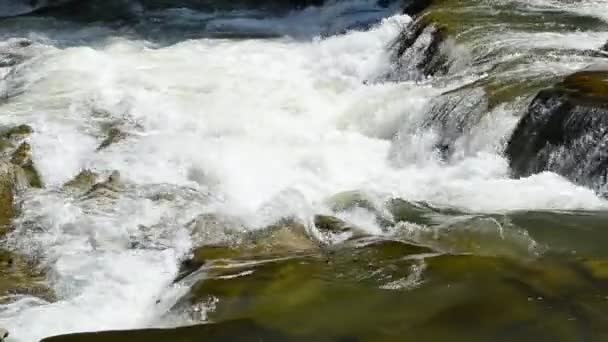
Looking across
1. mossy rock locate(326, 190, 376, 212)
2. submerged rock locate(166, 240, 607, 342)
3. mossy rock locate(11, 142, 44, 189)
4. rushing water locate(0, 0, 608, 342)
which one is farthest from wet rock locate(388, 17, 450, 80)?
submerged rock locate(166, 240, 607, 342)

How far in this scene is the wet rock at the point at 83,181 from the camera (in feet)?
25.2

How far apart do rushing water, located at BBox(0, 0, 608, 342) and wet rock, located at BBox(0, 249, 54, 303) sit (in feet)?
0.36

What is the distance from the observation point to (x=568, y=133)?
7621mm

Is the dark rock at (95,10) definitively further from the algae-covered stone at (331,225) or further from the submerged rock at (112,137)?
the algae-covered stone at (331,225)

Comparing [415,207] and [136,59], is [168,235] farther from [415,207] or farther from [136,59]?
[136,59]

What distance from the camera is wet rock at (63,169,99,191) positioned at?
7676 mm

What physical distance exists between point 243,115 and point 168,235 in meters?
3.99

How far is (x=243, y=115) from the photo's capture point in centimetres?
1038

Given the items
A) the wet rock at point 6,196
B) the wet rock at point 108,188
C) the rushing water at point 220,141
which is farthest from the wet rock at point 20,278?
the wet rock at point 108,188

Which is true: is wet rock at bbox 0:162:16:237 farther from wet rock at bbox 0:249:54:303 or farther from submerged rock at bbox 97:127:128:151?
submerged rock at bbox 97:127:128:151

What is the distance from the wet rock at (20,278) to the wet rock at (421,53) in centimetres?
624

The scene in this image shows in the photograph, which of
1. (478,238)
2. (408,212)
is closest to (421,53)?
(408,212)

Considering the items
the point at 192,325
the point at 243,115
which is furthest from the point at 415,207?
the point at 243,115

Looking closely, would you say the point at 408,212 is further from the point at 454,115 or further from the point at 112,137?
the point at 112,137
